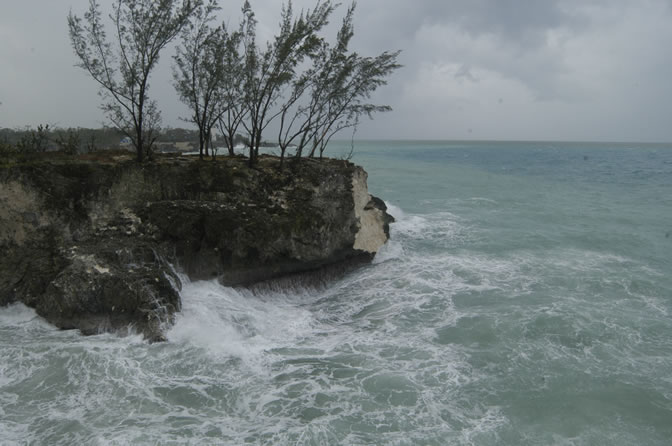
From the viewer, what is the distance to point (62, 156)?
15.7 meters

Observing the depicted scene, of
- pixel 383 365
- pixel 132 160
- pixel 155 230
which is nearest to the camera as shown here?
pixel 383 365

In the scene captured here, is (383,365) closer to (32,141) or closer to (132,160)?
(132,160)

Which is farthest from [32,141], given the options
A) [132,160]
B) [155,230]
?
[155,230]

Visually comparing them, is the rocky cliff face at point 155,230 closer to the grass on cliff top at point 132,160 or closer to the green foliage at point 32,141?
the grass on cliff top at point 132,160

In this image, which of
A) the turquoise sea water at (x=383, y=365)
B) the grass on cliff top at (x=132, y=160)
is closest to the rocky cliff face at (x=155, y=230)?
the grass on cliff top at (x=132, y=160)

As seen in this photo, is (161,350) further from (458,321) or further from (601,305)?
(601,305)

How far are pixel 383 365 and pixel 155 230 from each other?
8990 mm

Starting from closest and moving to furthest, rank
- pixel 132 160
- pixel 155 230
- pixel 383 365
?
1. pixel 383 365
2. pixel 155 230
3. pixel 132 160

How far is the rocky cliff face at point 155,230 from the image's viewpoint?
39.2 ft

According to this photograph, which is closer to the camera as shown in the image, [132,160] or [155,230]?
[155,230]

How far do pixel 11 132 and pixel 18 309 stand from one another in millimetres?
17655

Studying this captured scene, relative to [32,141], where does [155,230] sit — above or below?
below

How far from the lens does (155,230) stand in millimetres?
14469

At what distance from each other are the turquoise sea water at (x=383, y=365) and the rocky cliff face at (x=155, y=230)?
821 mm
